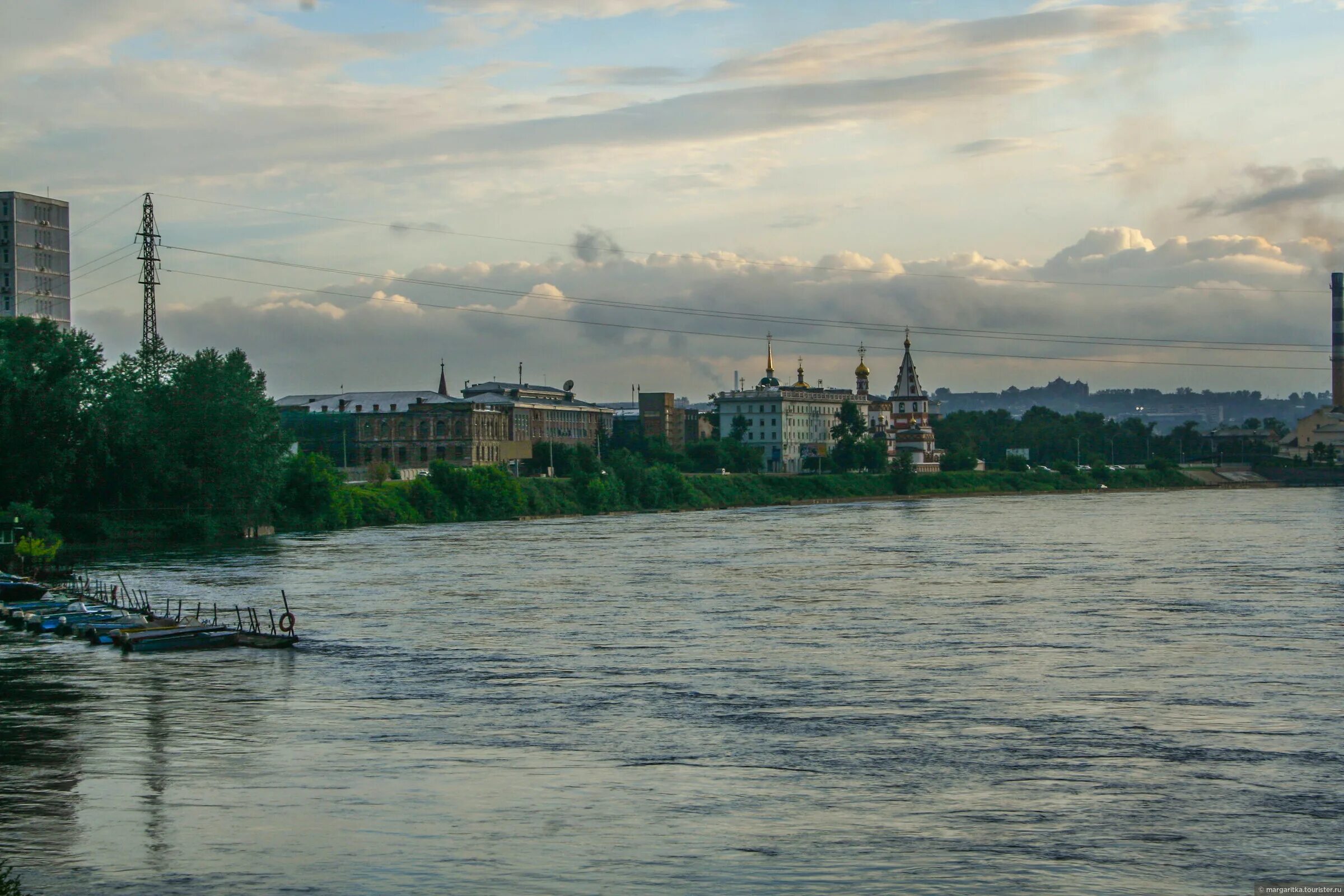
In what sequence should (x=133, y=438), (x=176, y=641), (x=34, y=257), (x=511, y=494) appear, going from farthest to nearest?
(x=34, y=257)
(x=511, y=494)
(x=133, y=438)
(x=176, y=641)

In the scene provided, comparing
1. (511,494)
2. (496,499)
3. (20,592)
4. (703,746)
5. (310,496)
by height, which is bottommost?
(703,746)

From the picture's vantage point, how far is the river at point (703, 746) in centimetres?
2048

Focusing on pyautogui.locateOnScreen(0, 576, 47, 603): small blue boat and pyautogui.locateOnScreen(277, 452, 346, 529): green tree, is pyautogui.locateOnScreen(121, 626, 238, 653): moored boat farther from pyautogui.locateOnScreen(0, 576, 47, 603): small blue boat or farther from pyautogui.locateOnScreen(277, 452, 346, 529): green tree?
pyautogui.locateOnScreen(277, 452, 346, 529): green tree

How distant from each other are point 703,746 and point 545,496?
4386 inches

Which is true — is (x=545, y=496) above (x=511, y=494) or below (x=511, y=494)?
below

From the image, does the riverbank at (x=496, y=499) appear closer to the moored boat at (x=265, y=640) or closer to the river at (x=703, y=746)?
the river at (x=703, y=746)

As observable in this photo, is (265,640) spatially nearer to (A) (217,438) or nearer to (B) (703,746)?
(B) (703,746)

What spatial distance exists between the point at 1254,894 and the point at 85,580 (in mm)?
54572

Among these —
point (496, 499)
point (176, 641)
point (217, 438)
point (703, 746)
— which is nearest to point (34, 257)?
point (496, 499)

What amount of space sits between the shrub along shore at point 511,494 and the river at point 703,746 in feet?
165

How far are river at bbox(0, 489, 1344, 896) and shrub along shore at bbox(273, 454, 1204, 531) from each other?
50162 millimetres

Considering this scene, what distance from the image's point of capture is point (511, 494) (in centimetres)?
13238

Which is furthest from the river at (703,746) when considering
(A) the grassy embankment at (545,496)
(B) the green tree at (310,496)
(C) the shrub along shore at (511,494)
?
(A) the grassy embankment at (545,496)

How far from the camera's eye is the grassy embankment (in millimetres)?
118250
